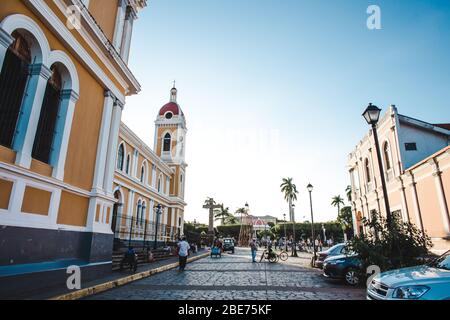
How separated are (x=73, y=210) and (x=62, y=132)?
8.08 ft

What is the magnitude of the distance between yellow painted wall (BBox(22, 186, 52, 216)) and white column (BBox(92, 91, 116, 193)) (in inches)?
85.9

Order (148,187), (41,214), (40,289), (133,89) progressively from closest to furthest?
(40,289), (41,214), (133,89), (148,187)

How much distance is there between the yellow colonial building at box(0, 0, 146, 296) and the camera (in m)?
6.35

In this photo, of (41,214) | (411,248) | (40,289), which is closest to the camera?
(40,289)

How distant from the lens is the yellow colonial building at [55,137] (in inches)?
250

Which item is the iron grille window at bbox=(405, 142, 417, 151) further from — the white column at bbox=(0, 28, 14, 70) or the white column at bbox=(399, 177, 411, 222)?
the white column at bbox=(0, 28, 14, 70)

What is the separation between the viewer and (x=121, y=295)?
7301 millimetres

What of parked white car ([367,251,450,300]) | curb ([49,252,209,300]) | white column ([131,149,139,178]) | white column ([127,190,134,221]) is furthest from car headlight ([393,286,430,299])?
white column ([131,149,139,178])

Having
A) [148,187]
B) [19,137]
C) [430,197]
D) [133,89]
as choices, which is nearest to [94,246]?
[19,137]

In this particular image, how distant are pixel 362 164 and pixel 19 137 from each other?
2374 centimetres

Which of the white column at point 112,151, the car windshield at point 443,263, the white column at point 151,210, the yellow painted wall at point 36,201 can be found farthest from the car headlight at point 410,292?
the white column at point 151,210

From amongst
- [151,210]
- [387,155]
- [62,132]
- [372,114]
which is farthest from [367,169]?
[62,132]

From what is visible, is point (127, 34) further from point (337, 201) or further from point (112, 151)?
point (337, 201)

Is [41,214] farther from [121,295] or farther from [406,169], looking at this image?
[406,169]
